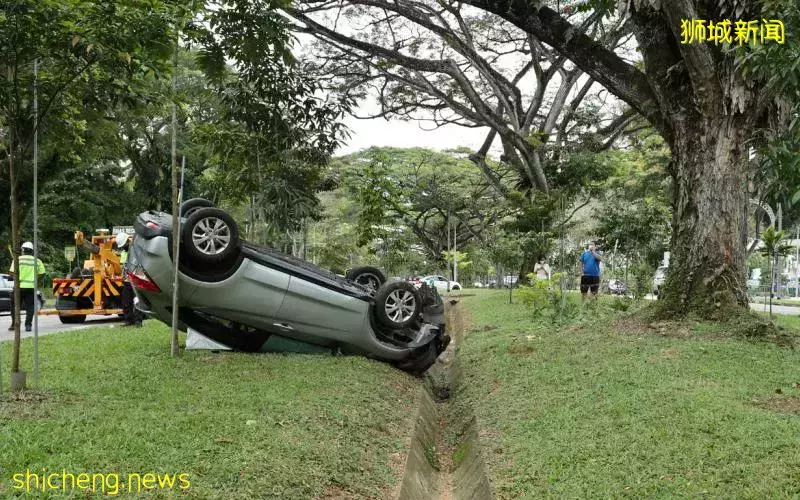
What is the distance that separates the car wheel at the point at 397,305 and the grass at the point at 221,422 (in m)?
0.62

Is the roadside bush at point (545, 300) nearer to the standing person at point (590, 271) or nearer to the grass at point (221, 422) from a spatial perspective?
the standing person at point (590, 271)

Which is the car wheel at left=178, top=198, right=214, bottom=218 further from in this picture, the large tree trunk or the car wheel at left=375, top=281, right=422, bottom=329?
the large tree trunk

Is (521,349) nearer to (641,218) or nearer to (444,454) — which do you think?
(444,454)

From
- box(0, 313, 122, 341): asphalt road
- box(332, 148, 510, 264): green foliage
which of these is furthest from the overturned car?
box(332, 148, 510, 264): green foliage

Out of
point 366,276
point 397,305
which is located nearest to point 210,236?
point 397,305

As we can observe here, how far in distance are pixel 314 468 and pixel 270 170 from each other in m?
7.95

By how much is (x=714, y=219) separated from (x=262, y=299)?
596 centimetres

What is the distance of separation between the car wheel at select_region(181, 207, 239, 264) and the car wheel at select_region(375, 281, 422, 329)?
1934mm

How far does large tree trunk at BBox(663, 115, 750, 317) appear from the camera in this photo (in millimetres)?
9008

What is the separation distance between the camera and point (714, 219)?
9.05 metres

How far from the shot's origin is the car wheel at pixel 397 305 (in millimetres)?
8711

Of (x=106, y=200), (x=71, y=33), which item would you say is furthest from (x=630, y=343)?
A: (x=106, y=200)

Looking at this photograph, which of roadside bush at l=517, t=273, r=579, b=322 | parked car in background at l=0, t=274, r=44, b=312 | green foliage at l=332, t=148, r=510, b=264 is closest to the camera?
roadside bush at l=517, t=273, r=579, b=322

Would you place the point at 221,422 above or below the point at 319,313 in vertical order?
below
